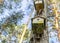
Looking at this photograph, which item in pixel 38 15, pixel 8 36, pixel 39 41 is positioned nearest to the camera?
pixel 39 41

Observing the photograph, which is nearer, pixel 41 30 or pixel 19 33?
pixel 41 30

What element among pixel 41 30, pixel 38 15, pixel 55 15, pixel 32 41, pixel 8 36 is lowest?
pixel 8 36

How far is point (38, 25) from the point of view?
2.01 metres

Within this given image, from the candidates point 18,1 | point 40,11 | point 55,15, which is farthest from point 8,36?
point 40,11

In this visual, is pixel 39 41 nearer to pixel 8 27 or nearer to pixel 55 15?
pixel 8 27

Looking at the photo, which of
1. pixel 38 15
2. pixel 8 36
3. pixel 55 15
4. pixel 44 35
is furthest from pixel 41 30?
pixel 55 15

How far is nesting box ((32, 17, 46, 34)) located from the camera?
1993 millimetres

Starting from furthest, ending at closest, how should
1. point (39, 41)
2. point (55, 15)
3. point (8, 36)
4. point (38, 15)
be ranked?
point (55, 15), point (8, 36), point (38, 15), point (39, 41)

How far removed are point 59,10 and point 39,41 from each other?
5595 millimetres

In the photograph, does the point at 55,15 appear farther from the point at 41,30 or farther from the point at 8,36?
the point at 41,30

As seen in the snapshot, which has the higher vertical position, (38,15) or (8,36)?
(38,15)

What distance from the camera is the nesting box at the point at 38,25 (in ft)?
6.54

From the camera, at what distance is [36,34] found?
2037 mm

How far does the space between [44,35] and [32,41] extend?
181 millimetres
